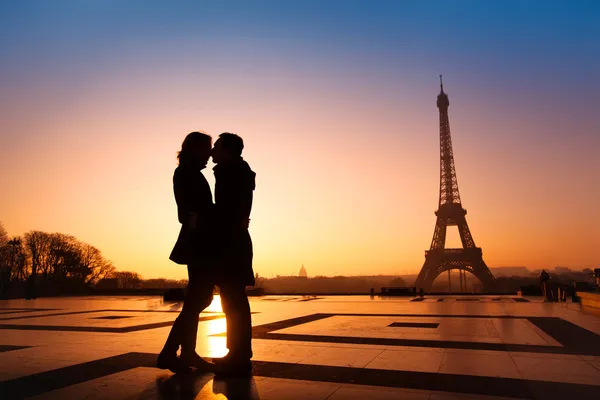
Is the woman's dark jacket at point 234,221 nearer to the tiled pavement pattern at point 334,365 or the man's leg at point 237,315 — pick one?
the man's leg at point 237,315

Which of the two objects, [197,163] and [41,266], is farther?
[41,266]

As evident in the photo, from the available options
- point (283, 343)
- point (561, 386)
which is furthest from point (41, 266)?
point (561, 386)

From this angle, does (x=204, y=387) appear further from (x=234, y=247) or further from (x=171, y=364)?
(x=234, y=247)

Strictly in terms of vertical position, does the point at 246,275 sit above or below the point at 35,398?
above

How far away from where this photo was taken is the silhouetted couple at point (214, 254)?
412 cm

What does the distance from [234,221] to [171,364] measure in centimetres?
152

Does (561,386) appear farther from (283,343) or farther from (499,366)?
(283,343)

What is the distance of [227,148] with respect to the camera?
4.38m

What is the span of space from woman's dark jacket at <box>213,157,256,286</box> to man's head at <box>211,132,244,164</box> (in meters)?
0.16

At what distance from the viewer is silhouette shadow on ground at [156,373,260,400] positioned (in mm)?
3248

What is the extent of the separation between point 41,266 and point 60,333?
5302 centimetres

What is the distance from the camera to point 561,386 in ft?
11.6

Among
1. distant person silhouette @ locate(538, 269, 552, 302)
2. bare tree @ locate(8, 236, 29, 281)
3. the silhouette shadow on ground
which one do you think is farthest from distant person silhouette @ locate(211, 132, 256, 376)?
bare tree @ locate(8, 236, 29, 281)

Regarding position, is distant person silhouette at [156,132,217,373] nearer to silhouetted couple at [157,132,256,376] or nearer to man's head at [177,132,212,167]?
silhouetted couple at [157,132,256,376]
